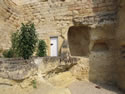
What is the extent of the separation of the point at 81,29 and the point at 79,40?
Result: 79cm

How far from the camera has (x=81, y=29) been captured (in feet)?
18.8

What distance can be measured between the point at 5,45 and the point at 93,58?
17.6 ft

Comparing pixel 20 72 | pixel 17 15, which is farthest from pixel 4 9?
pixel 20 72

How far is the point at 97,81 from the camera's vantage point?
4566mm

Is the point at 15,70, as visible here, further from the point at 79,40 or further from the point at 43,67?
the point at 79,40

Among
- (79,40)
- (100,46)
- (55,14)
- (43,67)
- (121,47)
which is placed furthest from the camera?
(79,40)

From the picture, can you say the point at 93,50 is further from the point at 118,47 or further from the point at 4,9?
the point at 4,9

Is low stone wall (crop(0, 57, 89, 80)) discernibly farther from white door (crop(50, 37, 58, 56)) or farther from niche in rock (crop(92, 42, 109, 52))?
white door (crop(50, 37, 58, 56))

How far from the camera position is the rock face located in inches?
164

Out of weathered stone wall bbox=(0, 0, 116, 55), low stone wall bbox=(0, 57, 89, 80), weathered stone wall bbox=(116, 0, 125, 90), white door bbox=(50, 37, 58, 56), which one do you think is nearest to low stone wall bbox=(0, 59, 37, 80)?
low stone wall bbox=(0, 57, 89, 80)

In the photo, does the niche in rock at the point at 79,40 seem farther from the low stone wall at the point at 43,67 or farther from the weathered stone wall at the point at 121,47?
the weathered stone wall at the point at 121,47

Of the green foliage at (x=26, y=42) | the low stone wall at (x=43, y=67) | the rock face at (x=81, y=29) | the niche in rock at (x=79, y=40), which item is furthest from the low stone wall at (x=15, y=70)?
the niche in rock at (x=79, y=40)

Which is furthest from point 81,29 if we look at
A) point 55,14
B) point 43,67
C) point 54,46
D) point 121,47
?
point 43,67

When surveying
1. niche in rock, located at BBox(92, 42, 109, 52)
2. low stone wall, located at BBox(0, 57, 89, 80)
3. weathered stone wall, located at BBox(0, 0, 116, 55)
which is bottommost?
low stone wall, located at BBox(0, 57, 89, 80)
